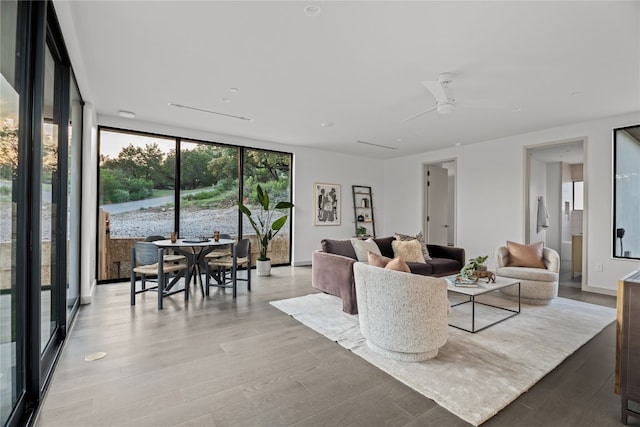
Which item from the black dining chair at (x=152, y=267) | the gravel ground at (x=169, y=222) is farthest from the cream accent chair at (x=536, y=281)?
the gravel ground at (x=169, y=222)

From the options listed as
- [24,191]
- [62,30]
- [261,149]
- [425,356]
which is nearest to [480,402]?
[425,356]

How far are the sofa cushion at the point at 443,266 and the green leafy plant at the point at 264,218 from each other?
285cm

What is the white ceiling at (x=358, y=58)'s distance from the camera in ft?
7.79

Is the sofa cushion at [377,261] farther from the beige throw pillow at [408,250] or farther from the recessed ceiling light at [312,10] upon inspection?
the recessed ceiling light at [312,10]

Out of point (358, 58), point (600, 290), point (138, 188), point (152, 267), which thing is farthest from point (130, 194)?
point (600, 290)

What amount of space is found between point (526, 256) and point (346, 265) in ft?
9.06

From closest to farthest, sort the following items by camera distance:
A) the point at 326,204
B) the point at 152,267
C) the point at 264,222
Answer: the point at 152,267 < the point at 264,222 < the point at 326,204

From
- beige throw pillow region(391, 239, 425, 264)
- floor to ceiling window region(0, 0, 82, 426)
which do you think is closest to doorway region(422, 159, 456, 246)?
beige throw pillow region(391, 239, 425, 264)

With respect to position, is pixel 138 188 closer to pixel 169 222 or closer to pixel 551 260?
pixel 169 222

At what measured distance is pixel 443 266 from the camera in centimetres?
487

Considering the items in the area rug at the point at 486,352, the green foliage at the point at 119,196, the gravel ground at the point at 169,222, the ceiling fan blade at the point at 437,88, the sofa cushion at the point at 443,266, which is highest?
the ceiling fan blade at the point at 437,88

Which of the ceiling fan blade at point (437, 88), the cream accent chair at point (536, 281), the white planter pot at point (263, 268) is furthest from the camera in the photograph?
the white planter pot at point (263, 268)

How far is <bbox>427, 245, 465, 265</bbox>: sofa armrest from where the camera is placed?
204 inches

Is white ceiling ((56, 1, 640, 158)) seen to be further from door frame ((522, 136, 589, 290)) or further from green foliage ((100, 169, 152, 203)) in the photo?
green foliage ((100, 169, 152, 203))
